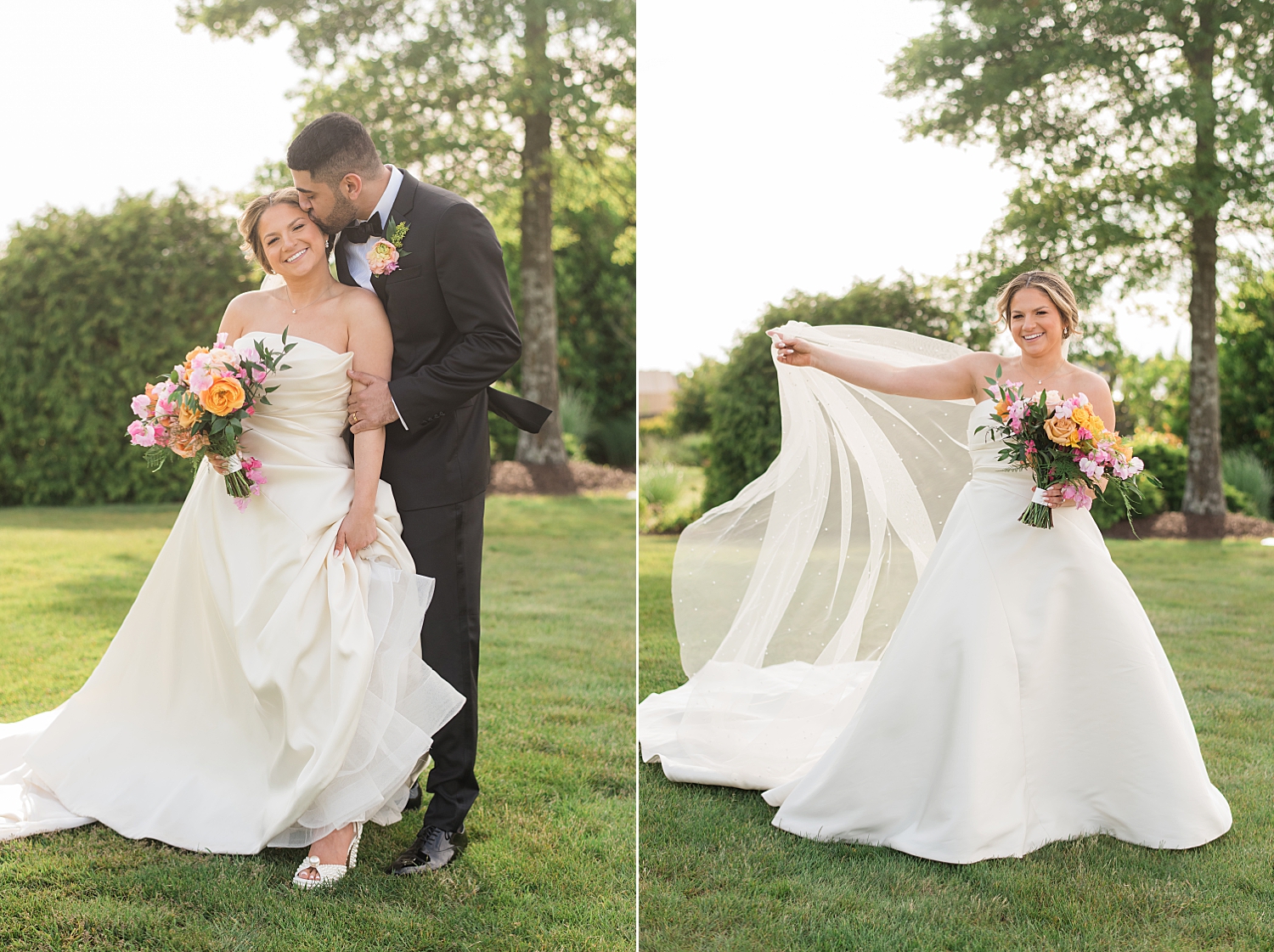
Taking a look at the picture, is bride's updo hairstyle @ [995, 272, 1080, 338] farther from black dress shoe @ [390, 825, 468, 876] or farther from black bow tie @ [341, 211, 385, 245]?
black dress shoe @ [390, 825, 468, 876]

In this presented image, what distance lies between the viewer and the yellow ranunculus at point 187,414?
308 centimetres

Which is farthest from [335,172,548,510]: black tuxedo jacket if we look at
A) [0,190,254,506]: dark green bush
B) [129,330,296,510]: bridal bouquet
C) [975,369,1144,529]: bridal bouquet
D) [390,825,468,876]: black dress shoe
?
[0,190,254,506]: dark green bush

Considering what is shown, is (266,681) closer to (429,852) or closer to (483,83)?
(429,852)

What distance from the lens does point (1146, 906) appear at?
115 inches

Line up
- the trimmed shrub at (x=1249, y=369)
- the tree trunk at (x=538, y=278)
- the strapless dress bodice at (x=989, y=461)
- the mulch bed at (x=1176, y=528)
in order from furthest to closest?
1. the tree trunk at (x=538, y=278)
2. the trimmed shrub at (x=1249, y=369)
3. the mulch bed at (x=1176, y=528)
4. the strapless dress bodice at (x=989, y=461)

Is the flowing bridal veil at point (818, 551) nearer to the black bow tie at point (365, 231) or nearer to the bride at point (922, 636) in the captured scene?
the bride at point (922, 636)

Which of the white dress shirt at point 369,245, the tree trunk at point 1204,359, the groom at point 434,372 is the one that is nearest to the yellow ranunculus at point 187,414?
the groom at point 434,372

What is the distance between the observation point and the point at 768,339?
10.4 metres

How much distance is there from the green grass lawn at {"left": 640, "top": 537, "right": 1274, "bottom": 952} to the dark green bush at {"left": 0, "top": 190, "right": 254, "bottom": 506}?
9765 mm

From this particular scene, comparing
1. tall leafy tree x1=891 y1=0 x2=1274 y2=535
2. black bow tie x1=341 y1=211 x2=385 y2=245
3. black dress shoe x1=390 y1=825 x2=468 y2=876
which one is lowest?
black dress shoe x1=390 y1=825 x2=468 y2=876

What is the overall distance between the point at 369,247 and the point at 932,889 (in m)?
2.67

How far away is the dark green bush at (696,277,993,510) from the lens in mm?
10328

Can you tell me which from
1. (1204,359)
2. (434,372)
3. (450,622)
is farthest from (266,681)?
(1204,359)

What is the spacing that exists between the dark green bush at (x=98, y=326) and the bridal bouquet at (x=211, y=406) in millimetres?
9228
